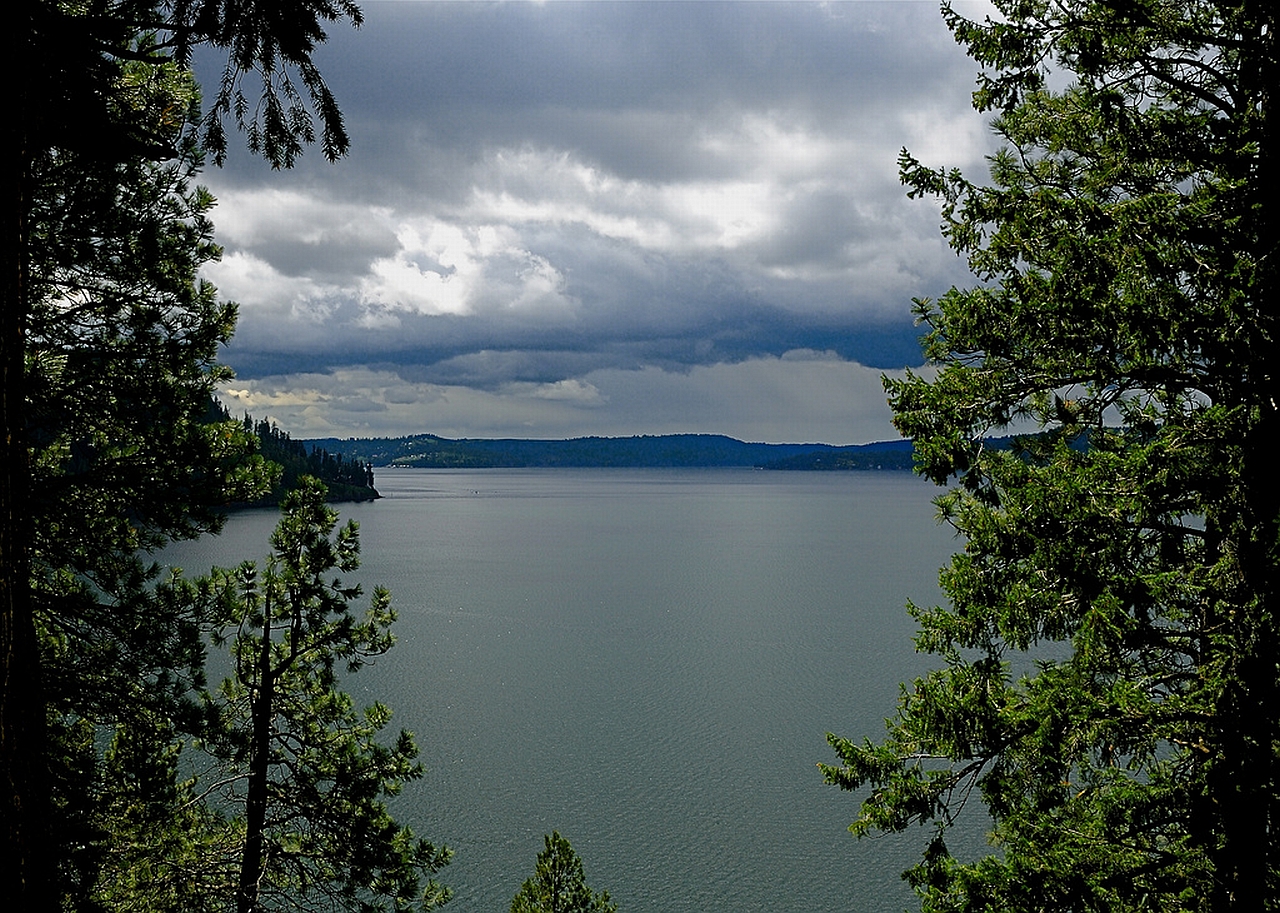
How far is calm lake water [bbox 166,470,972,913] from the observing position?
24.6 meters

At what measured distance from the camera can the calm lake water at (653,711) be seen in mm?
24578

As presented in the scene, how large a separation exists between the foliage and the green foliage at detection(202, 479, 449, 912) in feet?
22.4

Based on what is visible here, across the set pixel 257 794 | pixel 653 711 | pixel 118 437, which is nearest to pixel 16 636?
pixel 118 437

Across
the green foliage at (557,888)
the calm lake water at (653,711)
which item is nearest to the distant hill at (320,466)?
the calm lake water at (653,711)

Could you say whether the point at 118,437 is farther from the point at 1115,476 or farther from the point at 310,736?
the point at 1115,476

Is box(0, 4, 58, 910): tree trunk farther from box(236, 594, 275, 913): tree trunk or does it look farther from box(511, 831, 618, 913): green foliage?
box(511, 831, 618, 913): green foliage

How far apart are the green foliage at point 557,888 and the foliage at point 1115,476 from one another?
29.6 ft

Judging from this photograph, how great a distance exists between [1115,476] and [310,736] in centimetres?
989

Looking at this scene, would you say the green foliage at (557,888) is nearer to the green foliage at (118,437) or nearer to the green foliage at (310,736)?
the green foliage at (310,736)

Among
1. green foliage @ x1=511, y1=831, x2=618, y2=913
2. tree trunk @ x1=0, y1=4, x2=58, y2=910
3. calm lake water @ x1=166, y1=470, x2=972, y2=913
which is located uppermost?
tree trunk @ x1=0, y1=4, x2=58, y2=910

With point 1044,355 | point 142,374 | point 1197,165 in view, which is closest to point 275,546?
point 142,374

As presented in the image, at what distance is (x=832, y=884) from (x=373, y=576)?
59.3 meters

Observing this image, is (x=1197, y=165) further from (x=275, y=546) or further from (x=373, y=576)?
(x=373, y=576)

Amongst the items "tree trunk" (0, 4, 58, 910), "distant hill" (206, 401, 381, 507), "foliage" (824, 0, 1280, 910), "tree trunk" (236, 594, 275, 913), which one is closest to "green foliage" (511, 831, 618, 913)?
"tree trunk" (236, 594, 275, 913)
